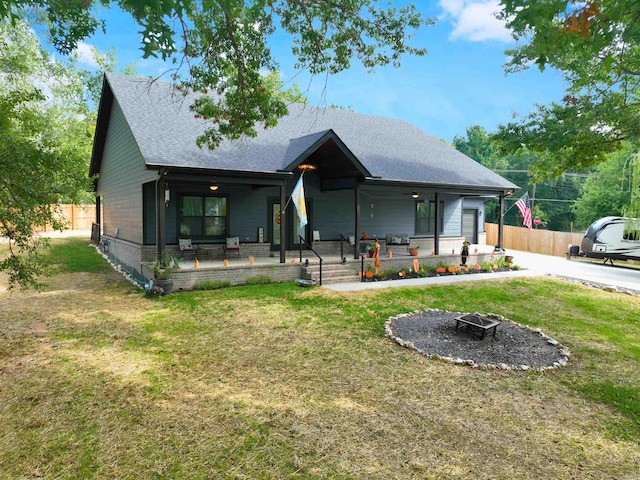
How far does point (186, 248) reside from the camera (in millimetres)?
13062

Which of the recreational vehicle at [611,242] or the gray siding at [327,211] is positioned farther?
the recreational vehicle at [611,242]

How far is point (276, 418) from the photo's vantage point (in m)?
4.36

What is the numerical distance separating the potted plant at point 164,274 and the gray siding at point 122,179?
8.80 feet

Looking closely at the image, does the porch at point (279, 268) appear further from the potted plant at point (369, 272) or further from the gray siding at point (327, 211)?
the gray siding at point (327, 211)

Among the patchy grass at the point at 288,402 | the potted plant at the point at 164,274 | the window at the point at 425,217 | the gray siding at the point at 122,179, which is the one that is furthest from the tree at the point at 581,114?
the gray siding at the point at 122,179

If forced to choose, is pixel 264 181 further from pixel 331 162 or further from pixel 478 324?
pixel 478 324

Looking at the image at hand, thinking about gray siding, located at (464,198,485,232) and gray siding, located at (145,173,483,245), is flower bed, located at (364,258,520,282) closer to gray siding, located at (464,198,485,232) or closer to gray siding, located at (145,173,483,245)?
gray siding, located at (145,173,483,245)

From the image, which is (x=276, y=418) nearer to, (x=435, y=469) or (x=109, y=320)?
(x=435, y=469)

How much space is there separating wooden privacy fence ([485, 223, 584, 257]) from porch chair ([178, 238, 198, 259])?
764 inches

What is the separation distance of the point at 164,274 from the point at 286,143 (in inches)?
273

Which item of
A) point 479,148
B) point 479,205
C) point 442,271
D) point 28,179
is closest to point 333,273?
point 442,271

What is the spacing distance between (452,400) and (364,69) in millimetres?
7313

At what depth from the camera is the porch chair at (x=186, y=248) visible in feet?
42.8

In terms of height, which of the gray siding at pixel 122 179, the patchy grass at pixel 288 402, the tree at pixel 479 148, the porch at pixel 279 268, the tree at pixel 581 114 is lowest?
the patchy grass at pixel 288 402
